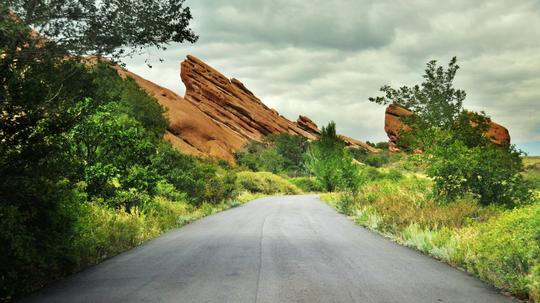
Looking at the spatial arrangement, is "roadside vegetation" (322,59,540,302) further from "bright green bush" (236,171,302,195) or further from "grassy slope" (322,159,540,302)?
"bright green bush" (236,171,302,195)

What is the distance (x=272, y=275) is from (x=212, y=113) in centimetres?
→ 9188

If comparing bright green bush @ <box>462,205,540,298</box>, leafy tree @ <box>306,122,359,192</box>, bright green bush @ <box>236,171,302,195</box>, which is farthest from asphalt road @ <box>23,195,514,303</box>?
bright green bush @ <box>236,171,302,195</box>

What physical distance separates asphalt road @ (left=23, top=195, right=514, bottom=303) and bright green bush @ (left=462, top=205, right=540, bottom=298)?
30 cm

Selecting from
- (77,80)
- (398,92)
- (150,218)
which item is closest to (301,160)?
(398,92)

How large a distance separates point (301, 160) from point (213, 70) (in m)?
39.2

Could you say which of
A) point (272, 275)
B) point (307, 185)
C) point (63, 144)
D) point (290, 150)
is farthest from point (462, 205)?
point (290, 150)

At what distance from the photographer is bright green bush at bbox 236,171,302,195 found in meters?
50.8

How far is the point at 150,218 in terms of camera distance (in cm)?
1598

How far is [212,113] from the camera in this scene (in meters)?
A: 98.1

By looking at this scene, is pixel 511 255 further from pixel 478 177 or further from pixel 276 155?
pixel 276 155

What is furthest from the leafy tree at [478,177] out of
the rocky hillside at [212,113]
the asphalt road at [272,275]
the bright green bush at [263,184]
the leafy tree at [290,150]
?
the leafy tree at [290,150]

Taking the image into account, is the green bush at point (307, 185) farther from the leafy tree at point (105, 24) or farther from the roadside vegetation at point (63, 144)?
the leafy tree at point (105, 24)

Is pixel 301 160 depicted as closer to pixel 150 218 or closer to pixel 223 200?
pixel 223 200

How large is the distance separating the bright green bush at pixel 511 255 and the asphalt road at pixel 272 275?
0.98ft
